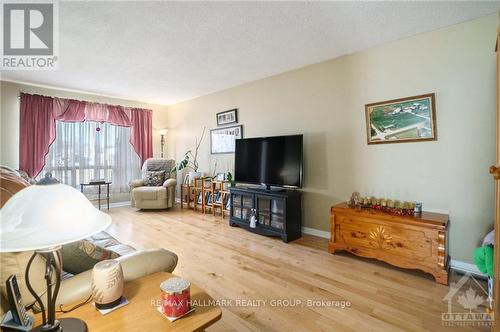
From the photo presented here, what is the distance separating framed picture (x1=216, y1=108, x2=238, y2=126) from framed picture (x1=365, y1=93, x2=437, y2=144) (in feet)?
7.22

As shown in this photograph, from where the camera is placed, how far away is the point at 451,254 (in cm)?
232

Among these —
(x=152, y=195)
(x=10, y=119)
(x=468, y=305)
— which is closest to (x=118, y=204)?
(x=152, y=195)

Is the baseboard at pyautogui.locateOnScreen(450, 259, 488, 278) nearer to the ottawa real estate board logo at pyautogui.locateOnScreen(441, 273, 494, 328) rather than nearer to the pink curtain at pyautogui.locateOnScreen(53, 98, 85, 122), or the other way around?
the ottawa real estate board logo at pyautogui.locateOnScreen(441, 273, 494, 328)

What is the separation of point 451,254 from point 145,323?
→ 2765 millimetres

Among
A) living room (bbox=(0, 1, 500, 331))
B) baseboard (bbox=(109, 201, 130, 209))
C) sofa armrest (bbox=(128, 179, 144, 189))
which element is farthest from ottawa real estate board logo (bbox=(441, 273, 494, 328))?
baseboard (bbox=(109, 201, 130, 209))

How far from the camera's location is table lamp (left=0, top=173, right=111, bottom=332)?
1.93 feet

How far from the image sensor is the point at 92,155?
16.1ft

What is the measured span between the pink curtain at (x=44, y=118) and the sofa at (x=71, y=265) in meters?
3.94

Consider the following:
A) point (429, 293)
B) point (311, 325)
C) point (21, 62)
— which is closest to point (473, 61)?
point (429, 293)

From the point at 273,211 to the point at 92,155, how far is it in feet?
13.1

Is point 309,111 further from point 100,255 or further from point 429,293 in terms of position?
point 100,255

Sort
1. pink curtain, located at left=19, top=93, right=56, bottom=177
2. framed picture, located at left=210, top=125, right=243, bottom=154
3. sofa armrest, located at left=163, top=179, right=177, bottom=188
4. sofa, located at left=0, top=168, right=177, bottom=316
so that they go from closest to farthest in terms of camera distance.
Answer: sofa, located at left=0, top=168, right=177, bottom=316 → pink curtain, located at left=19, top=93, right=56, bottom=177 → framed picture, located at left=210, top=125, right=243, bottom=154 → sofa armrest, located at left=163, top=179, right=177, bottom=188

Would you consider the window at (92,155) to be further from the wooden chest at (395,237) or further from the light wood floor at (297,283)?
the wooden chest at (395,237)

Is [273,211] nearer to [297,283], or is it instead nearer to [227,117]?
[297,283]
